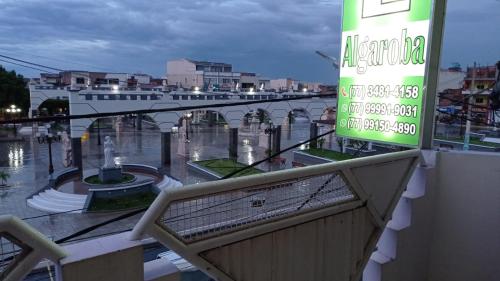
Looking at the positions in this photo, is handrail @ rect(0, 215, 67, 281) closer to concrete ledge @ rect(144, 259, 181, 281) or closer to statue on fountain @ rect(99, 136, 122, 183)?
concrete ledge @ rect(144, 259, 181, 281)

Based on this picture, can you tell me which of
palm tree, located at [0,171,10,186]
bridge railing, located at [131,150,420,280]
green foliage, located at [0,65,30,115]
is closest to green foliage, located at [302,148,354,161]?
palm tree, located at [0,171,10,186]

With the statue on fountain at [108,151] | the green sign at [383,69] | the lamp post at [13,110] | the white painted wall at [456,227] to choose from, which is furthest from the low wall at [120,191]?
the lamp post at [13,110]

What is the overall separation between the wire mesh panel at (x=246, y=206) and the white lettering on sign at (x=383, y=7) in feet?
6.69

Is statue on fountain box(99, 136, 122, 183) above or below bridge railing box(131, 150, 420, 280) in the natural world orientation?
below

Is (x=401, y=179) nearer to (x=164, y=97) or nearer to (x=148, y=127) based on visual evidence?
(x=164, y=97)

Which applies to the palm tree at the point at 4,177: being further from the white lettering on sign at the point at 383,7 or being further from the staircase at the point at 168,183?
the white lettering on sign at the point at 383,7

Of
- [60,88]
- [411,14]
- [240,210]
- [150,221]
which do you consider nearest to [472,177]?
[411,14]

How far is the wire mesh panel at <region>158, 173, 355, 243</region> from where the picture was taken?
1.77 meters

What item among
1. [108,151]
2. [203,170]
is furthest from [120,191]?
[203,170]

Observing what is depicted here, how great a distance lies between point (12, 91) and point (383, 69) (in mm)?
38511

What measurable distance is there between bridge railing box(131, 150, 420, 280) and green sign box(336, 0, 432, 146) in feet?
2.65

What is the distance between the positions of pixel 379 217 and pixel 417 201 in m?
0.75

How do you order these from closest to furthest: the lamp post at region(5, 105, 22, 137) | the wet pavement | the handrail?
the handrail
the wet pavement
the lamp post at region(5, 105, 22, 137)

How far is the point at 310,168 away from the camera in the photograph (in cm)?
221
